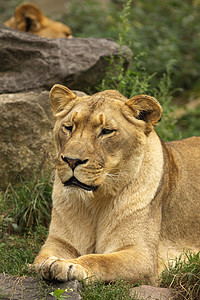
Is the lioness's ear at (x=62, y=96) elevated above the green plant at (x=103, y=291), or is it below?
above

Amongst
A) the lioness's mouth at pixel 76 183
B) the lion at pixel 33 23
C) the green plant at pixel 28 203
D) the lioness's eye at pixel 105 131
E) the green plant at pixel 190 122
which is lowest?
the green plant at pixel 28 203

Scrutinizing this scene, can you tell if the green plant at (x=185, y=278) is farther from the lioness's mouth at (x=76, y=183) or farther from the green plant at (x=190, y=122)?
the green plant at (x=190, y=122)

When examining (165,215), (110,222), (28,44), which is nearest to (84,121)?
(110,222)

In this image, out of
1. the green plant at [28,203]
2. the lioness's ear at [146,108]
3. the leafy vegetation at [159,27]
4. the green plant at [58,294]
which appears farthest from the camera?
the leafy vegetation at [159,27]

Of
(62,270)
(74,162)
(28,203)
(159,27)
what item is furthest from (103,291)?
(159,27)

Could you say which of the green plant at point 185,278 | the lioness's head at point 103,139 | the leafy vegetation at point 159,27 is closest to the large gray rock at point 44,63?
the lioness's head at point 103,139

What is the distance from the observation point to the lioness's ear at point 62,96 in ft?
14.6

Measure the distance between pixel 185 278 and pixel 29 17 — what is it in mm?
6348

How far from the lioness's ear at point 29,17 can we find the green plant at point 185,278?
239 inches

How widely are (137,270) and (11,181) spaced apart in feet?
7.96

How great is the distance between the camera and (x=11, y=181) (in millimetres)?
5949

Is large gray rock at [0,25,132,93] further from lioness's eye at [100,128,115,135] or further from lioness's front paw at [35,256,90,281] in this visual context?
lioness's front paw at [35,256,90,281]

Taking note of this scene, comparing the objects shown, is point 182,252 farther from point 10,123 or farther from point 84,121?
point 10,123

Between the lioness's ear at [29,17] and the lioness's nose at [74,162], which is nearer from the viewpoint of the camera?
the lioness's nose at [74,162]
